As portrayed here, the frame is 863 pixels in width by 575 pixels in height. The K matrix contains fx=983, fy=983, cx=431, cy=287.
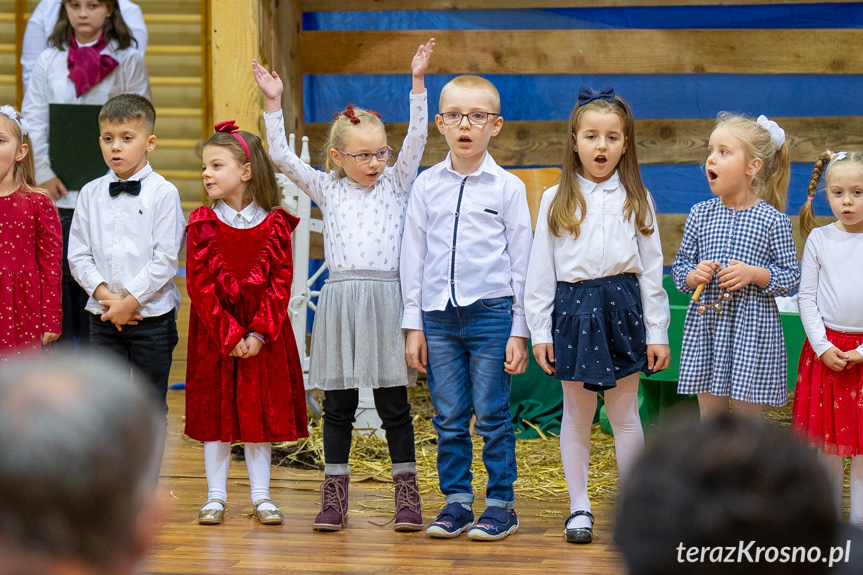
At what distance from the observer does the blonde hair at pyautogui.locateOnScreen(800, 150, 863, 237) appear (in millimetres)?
3521

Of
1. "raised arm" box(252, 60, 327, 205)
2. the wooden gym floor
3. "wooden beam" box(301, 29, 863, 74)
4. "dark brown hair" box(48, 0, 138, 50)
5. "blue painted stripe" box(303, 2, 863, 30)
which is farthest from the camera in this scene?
"blue painted stripe" box(303, 2, 863, 30)

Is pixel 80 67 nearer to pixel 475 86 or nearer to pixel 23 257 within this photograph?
pixel 23 257

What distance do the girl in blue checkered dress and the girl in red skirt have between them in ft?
0.48

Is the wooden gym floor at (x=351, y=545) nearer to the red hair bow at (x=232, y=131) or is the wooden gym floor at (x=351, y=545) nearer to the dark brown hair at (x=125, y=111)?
the red hair bow at (x=232, y=131)

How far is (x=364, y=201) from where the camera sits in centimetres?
361

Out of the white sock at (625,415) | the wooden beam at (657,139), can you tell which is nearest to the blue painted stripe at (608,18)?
the wooden beam at (657,139)

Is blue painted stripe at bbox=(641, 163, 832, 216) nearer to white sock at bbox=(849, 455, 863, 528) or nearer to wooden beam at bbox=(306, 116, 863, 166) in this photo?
wooden beam at bbox=(306, 116, 863, 166)

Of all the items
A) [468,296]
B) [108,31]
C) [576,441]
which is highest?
[108,31]

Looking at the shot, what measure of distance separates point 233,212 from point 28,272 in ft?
2.70

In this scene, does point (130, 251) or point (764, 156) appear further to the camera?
point (130, 251)

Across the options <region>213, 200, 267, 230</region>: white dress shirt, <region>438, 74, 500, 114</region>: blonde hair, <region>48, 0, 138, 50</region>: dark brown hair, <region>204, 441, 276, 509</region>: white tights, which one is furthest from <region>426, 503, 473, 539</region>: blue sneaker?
<region>48, 0, 138, 50</region>: dark brown hair

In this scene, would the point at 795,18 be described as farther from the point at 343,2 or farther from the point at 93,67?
the point at 93,67

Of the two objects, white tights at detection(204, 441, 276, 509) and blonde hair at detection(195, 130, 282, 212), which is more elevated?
blonde hair at detection(195, 130, 282, 212)

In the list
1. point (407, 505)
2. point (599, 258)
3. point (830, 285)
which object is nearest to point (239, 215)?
point (407, 505)
